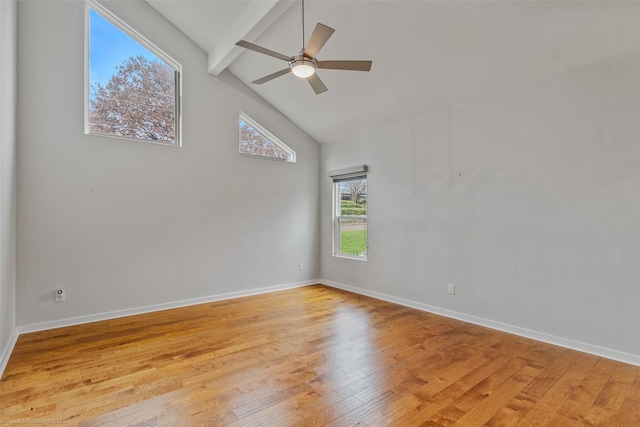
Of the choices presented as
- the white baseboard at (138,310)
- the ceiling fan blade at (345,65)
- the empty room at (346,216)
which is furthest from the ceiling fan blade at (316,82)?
the white baseboard at (138,310)

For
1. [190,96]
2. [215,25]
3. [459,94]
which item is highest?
[215,25]

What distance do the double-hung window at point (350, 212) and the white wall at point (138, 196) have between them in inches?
26.4

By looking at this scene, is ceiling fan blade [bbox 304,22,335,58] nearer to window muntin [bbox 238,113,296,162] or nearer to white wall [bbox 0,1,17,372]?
white wall [bbox 0,1,17,372]

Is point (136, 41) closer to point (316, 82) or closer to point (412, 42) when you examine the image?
point (316, 82)

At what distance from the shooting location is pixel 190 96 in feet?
14.1

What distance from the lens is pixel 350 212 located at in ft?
17.1

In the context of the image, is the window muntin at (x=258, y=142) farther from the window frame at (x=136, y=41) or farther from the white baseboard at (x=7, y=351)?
the white baseboard at (x=7, y=351)

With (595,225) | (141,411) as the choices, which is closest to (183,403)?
(141,411)

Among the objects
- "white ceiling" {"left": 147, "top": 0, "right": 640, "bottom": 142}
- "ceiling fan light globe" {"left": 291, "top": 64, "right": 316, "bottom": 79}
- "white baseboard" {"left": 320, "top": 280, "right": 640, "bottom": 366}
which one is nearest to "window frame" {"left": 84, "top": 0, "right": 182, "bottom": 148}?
"white ceiling" {"left": 147, "top": 0, "right": 640, "bottom": 142}

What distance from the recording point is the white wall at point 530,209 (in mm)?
2621

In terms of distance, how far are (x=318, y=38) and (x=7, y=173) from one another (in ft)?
9.70

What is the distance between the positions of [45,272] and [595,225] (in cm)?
546

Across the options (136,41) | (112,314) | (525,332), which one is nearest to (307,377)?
(525,332)

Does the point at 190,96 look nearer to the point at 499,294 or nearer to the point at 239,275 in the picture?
the point at 239,275
